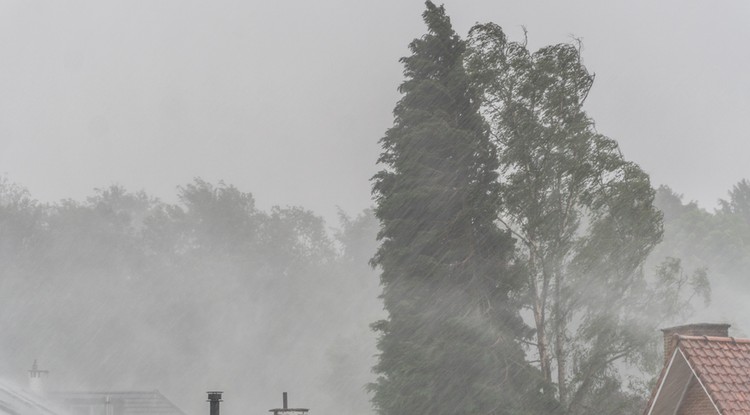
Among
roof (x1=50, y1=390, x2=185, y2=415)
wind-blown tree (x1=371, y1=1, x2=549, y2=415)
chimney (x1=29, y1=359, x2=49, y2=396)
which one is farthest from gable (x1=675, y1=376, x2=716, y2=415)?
chimney (x1=29, y1=359, x2=49, y2=396)

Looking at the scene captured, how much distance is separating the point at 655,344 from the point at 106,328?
6377 centimetres

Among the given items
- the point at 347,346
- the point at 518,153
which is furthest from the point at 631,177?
the point at 347,346

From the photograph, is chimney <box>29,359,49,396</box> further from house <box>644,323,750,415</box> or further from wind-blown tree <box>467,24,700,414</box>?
house <box>644,323,750,415</box>

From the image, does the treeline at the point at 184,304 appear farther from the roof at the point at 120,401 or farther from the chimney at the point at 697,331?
the chimney at the point at 697,331

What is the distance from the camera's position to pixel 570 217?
107ft

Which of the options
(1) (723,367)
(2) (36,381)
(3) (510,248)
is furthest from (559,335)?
(2) (36,381)

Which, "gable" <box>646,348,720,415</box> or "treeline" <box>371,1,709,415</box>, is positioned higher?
"treeline" <box>371,1,709,415</box>

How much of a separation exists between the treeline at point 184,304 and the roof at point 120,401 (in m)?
30.2

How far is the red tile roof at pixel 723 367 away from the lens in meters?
16.6

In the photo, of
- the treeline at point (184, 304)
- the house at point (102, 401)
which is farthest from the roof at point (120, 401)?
the treeline at point (184, 304)

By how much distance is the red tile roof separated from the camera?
54.4 ft

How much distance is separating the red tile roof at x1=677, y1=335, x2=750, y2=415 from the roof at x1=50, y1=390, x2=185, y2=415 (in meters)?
27.7

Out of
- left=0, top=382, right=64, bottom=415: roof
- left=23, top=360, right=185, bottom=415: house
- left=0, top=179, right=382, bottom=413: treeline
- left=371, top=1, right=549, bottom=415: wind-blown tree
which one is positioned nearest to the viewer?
left=0, top=382, right=64, bottom=415: roof

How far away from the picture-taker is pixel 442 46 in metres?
35.6
